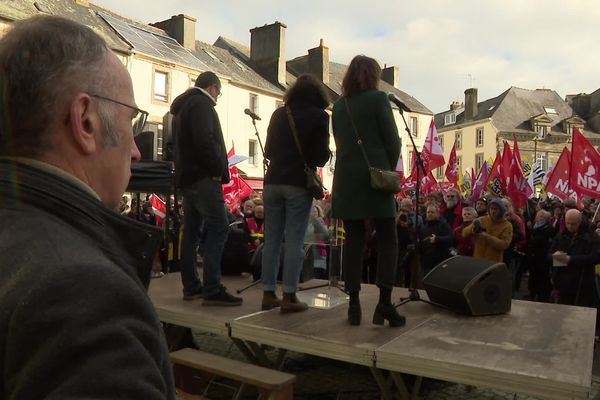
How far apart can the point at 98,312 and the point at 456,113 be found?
67.1 m

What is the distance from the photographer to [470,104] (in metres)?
60.4

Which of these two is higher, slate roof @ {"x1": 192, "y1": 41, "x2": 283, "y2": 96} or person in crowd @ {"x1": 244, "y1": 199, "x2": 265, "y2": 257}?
slate roof @ {"x1": 192, "y1": 41, "x2": 283, "y2": 96}

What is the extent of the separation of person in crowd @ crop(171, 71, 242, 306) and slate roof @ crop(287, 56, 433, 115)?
35721mm

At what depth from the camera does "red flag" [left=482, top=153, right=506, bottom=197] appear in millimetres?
13608

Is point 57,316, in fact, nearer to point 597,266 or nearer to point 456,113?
point 597,266

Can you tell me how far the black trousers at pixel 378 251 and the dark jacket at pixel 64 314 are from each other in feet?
10.4

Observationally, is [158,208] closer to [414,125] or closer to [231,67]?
[231,67]

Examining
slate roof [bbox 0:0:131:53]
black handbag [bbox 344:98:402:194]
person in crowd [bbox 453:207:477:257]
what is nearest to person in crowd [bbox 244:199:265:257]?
person in crowd [bbox 453:207:477:257]

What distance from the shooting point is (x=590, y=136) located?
5928cm

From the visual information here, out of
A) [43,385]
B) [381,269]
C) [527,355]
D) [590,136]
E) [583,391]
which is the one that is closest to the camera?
[43,385]

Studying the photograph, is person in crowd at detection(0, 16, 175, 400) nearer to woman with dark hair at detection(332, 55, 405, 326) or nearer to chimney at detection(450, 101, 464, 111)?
woman with dark hair at detection(332, 55, 405, 326)

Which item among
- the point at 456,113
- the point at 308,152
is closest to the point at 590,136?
the point at 456,113

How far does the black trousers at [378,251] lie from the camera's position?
13.0 feet

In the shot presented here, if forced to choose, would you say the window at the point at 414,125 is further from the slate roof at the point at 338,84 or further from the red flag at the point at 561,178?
the red flag at the point at 561,178
